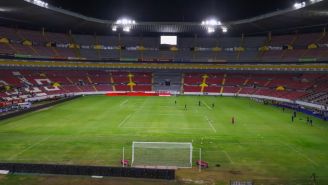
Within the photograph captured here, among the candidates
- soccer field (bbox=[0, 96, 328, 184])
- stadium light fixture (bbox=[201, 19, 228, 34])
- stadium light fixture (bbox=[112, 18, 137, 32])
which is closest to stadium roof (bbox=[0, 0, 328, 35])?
stadium light fixture (bbox=[112, 18, 137, 32])

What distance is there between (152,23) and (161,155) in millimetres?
62852

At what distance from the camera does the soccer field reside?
996 inches

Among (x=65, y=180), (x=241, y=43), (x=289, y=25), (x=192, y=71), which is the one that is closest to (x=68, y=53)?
(x=192, y=71)

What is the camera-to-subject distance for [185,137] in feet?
112

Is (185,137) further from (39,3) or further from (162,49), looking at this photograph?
(162,49)

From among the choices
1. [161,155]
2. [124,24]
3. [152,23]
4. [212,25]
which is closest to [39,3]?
[124,24]

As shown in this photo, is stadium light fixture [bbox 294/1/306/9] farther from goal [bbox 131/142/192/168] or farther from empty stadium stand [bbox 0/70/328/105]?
goal [bbox 131/142/192/168]

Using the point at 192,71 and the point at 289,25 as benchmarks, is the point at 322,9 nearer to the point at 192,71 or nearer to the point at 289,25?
the point at 289,25

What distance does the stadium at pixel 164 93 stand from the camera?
24.3 m

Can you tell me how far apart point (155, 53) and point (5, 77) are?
41.7 metres

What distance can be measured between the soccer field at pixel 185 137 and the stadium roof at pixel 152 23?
21.8 m

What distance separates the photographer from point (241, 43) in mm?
95250

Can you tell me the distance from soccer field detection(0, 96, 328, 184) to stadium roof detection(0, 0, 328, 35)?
21754mm

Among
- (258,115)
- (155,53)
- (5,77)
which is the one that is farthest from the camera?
(155,53)
